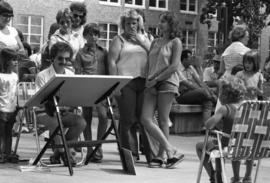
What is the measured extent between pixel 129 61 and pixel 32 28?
31.4 meters

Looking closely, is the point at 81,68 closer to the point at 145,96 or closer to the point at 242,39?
the point at 145,96

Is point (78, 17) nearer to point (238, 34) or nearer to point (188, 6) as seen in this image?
point (238, 34)

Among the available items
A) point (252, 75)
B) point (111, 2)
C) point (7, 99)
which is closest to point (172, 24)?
point (252, 75)

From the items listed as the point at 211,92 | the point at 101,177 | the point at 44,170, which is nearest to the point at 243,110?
the point at 101,177

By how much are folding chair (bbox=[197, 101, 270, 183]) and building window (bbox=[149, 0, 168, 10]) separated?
39981mm

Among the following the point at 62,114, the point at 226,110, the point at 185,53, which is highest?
the point at 185,53

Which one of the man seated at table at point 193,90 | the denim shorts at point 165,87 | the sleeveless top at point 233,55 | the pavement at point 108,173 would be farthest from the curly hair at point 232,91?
the man seated at table at point 193,90

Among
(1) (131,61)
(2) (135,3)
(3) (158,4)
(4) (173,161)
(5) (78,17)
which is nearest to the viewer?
(4) (173,161)

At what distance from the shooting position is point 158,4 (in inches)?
1909

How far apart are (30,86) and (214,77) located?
29.9 feet

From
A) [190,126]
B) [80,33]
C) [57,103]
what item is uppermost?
[80,33]

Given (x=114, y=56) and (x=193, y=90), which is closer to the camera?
(x=114, y=56)

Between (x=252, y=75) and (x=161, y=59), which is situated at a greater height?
(x=161, y=59)

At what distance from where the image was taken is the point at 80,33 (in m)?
11.7
